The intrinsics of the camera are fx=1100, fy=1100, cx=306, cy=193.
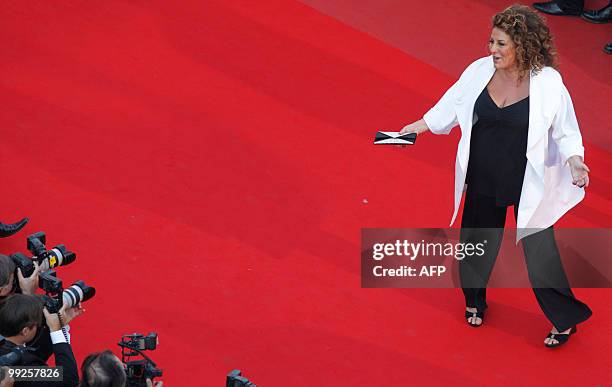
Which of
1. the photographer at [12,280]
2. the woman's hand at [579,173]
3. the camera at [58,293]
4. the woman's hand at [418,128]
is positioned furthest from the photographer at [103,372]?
the woman's hand at [579,173]

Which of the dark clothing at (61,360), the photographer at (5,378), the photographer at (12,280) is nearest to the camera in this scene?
the photographer at (5,378)

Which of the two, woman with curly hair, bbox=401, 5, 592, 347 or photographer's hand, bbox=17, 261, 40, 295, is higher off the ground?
woman with curly hair, bbox=401, 5, 592, 347

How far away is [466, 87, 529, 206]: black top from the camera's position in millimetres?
4594

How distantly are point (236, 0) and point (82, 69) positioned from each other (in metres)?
1.24

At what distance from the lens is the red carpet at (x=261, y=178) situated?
4.82 m

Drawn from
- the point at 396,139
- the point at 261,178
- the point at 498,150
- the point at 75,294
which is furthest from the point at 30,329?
the point at 261,178

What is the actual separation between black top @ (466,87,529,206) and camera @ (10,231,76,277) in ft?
5.77

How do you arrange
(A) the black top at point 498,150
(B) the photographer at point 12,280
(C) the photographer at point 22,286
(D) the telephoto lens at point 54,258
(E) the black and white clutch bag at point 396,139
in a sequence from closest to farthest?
(C) the photographer at point 22,286
(B) the photographer at point 12,280
(D) the telephoto lens at point 54,258
(A) the black top at point 498,150
(E) the black and white clutch bag at point 396,139

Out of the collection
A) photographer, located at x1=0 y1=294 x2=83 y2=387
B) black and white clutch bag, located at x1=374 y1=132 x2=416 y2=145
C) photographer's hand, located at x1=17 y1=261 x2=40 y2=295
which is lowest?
photographer, located at x1=0 y1=294 x2=83 y2=387

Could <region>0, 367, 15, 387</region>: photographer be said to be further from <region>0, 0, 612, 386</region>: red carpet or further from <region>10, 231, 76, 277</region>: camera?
<region>0, 0, 612, 386</region>: red carpet

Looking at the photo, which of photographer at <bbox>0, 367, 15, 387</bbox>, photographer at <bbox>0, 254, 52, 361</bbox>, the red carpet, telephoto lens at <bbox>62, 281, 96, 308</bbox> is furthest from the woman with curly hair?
photographer at <bbox>0, 367, 15, 387</bbox>

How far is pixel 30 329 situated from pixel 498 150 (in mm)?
2071

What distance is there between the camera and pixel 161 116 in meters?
6.26

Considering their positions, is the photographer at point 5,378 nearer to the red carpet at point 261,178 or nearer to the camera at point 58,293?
the camera at point 58,293
